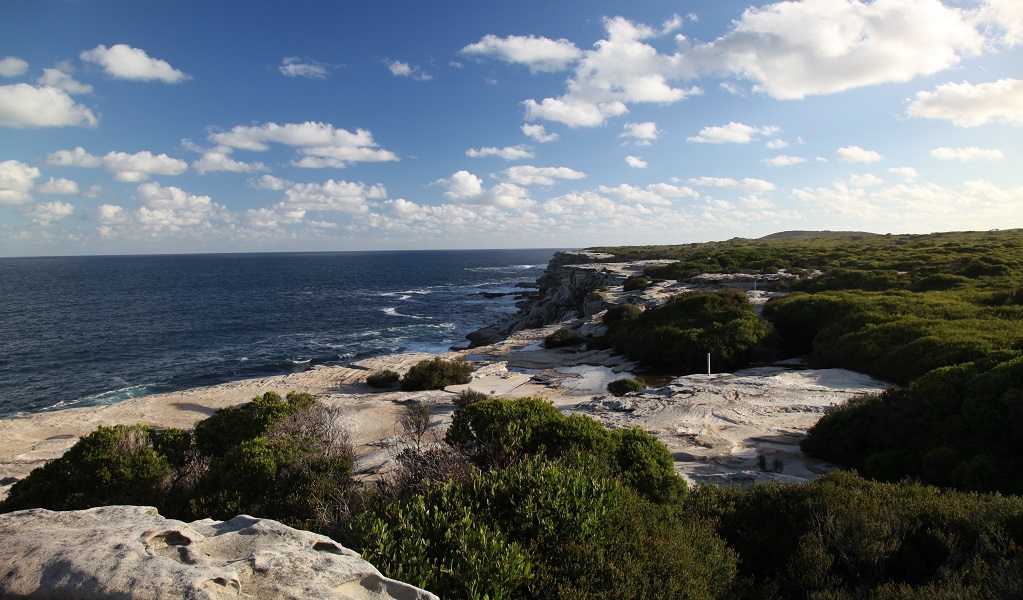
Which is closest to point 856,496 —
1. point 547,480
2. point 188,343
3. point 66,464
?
point 547,480

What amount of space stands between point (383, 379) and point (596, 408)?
35.9 feet

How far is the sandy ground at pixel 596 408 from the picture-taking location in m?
10.6

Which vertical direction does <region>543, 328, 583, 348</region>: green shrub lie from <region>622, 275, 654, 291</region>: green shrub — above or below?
below

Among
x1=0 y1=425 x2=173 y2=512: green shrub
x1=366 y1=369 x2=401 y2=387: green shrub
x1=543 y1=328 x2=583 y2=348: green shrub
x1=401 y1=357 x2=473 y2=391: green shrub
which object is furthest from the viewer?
x1=543 y1=328 x2=583 y2=348: green shrub

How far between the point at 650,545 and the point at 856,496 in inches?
120

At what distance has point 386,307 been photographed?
63.0 metres

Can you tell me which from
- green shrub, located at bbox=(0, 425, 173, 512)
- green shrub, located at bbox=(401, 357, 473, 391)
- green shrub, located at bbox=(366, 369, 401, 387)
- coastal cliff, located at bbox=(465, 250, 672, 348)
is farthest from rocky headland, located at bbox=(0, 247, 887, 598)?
coastal cliff, located at bbox=(465, 250, 672, 348)

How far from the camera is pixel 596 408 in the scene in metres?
14.5

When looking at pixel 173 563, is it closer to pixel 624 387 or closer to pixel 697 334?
pixel 624 387

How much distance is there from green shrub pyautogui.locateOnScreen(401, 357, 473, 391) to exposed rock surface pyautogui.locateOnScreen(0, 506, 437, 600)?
15774 mm

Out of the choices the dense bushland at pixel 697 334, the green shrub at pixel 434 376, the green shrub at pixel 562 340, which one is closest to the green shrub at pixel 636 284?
the green shrub at pixel 562 340

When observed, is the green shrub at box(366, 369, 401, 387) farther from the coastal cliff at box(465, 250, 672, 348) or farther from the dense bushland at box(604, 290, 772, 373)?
the coastal cliff at box(465, 250, 672, 348)

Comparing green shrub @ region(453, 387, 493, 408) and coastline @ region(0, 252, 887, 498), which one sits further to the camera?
green shrub @ region(453, 387, 493, 408)

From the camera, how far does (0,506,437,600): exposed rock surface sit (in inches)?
135
